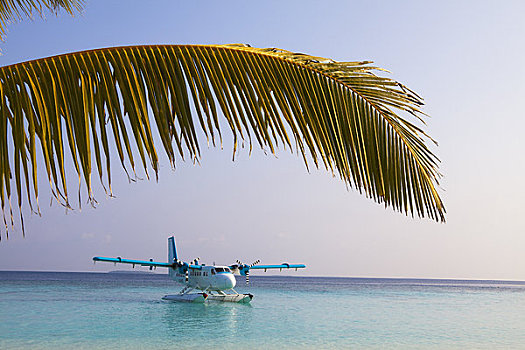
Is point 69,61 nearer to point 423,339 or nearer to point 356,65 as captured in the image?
point 356,65

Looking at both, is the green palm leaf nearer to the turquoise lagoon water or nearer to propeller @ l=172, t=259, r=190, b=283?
the turquoise lagoon water

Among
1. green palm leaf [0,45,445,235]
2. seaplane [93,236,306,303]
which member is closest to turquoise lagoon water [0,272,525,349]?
seaplane [93,236,306,303]

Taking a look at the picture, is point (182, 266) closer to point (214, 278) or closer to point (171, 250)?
point (214, 278)

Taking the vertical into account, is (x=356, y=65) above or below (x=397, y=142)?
above

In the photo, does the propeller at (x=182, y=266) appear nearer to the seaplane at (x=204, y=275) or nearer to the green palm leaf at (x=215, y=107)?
the seaplane at (x=204, y=275)

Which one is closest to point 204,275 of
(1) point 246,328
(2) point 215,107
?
(1) point 246,328

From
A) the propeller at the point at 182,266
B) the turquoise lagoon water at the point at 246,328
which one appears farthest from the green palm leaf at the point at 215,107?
the propeller at the point at 182,266

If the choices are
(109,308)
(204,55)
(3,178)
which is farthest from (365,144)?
(109,308)

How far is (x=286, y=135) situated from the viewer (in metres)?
1.54

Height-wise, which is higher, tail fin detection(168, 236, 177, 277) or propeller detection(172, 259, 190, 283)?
tail fin detection(168, 236, 177, 277)

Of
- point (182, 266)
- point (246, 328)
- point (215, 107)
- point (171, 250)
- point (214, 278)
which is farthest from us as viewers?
point (171, 250)

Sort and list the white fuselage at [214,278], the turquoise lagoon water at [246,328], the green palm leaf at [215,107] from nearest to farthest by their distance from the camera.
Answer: the green palm leaf at [215,107] → the turquoise lagoon water at [246,328] → the white fuselage at [214,278]

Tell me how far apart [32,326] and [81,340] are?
21.6 feet

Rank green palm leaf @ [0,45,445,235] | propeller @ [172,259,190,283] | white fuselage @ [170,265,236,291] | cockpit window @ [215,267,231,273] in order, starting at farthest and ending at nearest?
propeller @ [172,259,190,283], cockpit window @ [215,267,231,273], white fuselage @ [170,265,236,291], green palm leaf @ [0,45,445,235]
